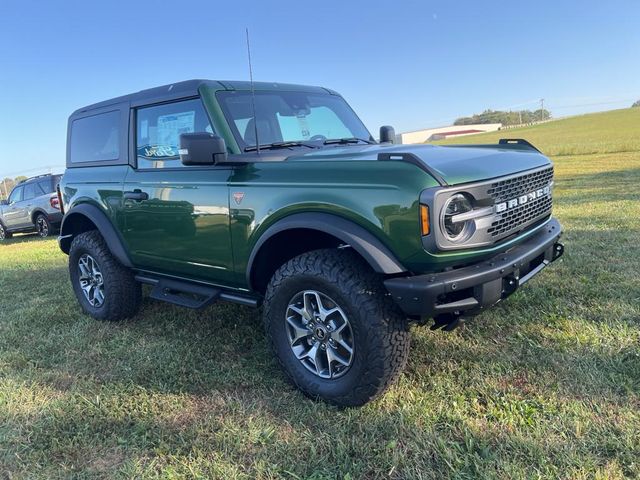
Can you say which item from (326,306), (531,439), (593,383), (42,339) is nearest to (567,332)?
(593,383)

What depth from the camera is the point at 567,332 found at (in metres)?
3.55

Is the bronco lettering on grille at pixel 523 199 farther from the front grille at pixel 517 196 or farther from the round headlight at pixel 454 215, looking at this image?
the round headlight at pixel 454 215

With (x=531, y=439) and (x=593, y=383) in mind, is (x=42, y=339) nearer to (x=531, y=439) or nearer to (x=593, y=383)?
(x=531, y=439)

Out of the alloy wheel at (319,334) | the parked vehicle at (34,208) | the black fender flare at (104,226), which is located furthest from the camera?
the parked vehicle at (34,208)

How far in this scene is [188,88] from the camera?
12.5 feet

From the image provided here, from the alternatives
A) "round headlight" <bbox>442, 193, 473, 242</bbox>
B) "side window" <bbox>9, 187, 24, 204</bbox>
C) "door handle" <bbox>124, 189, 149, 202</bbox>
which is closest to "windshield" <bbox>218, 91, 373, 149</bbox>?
"door handle" <bbox>124, 189, 149, 202</bbox>

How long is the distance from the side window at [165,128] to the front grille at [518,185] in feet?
6.66

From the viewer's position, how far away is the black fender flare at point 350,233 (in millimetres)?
2629

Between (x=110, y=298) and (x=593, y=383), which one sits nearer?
(x=593, y=383)

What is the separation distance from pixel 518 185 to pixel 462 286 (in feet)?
2.84

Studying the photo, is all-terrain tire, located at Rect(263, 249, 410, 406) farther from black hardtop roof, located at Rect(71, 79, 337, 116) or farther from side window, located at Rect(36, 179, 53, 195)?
side window, located at Rect(36, 179, 53, 195)

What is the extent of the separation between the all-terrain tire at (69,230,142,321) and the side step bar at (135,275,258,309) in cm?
17

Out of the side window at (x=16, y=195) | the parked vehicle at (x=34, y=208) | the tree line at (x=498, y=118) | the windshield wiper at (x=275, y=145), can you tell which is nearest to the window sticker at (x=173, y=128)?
the windshield wiper at (x=275, y=145)

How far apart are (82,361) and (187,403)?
4.07 feet
